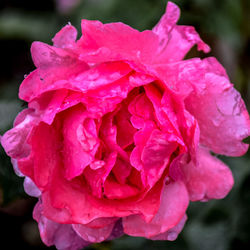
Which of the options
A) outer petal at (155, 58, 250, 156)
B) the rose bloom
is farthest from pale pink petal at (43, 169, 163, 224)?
outer petal at (155, 58, 250, 156)

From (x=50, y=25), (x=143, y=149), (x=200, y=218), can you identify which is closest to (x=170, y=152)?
(x=143, y=149)

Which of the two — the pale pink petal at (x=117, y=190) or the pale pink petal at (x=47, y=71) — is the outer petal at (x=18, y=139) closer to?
the pale pink petal at (x=47, y=71)

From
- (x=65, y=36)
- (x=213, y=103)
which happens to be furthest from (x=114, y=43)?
(x=213, y=103)

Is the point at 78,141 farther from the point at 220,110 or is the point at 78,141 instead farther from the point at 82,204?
the point at 220,110

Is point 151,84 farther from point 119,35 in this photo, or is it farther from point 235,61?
point 235,61

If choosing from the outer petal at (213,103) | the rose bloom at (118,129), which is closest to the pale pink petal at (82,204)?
the rose bloom at (118,129)

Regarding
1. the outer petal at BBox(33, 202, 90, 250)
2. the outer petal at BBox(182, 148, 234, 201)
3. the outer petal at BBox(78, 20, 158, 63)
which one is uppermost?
the outer petal at BBox(78, 20, 158, 63)

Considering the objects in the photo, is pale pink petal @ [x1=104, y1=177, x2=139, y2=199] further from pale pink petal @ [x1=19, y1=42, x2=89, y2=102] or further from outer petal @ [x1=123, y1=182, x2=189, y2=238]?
pale pink petal @ [x1=19, y1=42, x2=89, y2=102]
